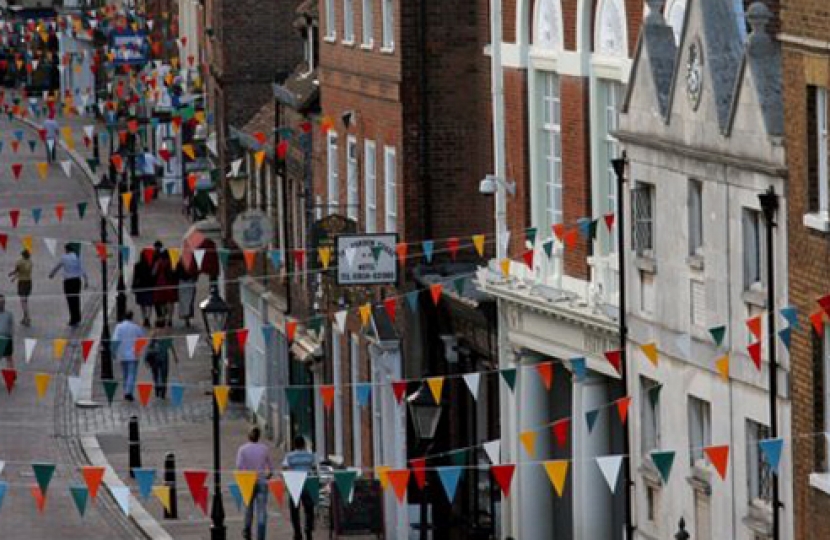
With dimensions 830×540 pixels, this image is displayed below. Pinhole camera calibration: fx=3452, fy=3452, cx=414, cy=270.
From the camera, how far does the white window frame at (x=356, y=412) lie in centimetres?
5003

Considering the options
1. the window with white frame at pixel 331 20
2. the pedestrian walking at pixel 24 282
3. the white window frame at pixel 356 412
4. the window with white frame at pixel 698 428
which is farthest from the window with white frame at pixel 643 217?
the pedestrian walking at pixel 24 282

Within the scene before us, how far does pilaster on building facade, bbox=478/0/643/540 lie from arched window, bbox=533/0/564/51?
0.02 meters

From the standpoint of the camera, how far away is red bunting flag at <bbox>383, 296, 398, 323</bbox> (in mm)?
43219

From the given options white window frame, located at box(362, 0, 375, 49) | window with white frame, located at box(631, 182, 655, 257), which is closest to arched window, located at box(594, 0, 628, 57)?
window with white frame, located at box(631, 182, 655, 257)

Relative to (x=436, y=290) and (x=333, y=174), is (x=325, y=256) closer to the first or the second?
(x=436, y=290)

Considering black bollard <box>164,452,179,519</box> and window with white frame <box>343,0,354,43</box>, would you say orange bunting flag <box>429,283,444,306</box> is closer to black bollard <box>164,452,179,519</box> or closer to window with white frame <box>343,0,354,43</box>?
black bollard <box>164,452,179,519</box>

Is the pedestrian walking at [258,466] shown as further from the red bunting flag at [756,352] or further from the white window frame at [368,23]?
the red bunting flag at [756,352]

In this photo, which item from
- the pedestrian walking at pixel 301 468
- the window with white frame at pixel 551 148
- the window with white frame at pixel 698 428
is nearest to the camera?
the window with white frame at pixel 698 428

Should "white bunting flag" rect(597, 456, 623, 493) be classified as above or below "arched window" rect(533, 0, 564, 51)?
below

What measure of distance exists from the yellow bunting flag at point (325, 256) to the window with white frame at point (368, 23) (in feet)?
10.1

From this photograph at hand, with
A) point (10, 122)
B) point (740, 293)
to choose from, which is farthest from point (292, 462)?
point (10, 122)

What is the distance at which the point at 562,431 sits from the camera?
37875 mm

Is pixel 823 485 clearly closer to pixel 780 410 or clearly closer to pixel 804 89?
pixel 780 410

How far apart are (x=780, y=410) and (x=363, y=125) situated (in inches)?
754
